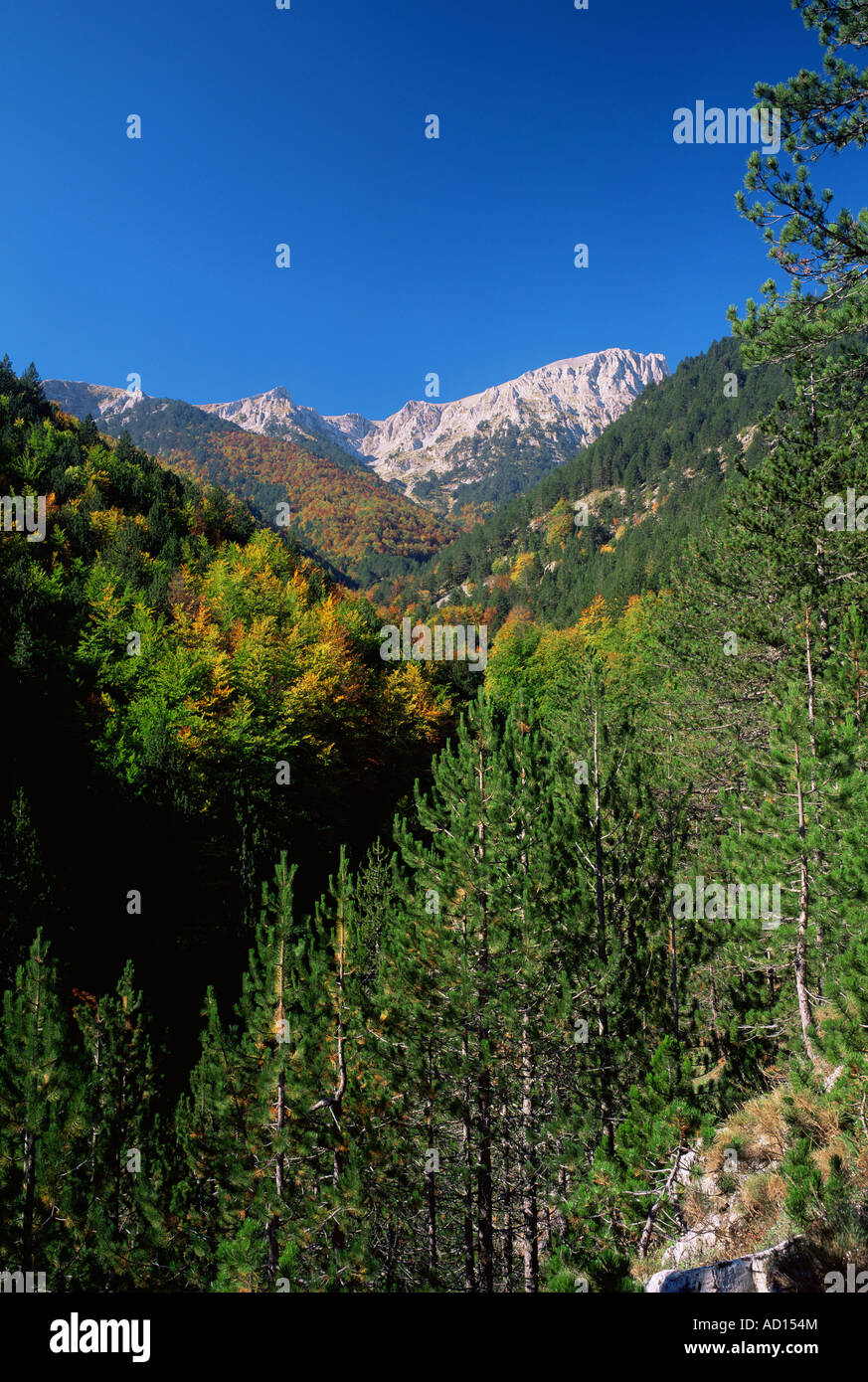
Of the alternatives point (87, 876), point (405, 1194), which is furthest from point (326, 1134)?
point (87, 876)

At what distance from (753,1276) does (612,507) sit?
134m

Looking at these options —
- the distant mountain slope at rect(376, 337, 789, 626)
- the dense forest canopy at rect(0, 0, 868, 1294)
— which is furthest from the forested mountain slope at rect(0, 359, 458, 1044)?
the distant mountain slope at rect(376, 337, 789, 626)

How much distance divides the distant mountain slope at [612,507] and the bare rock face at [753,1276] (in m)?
72.5

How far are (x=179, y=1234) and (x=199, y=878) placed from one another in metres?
14.6

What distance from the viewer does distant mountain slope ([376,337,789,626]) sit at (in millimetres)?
88625

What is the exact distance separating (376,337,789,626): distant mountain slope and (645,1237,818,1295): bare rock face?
72453 millimetres

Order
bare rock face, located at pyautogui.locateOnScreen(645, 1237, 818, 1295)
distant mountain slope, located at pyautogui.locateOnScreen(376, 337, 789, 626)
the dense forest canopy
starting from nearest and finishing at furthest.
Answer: bare rock face, located at pyautogui.locateOnScreen(645, 1237, 818, 1295)
the dense forest canopy
distant mountain slope, located at pyautogui.locateOnScreen(376, 337, 789, 626)

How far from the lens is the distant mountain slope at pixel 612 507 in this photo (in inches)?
3489

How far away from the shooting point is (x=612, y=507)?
12700 cm

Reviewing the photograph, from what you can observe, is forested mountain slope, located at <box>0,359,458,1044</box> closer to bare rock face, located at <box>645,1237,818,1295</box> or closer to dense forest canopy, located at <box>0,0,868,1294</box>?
dense forest canopy, located at <box>0,0,868,1294</box>

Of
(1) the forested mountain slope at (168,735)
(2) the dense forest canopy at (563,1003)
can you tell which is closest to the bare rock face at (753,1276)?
(2) the dense forest canopy at (563,1003)

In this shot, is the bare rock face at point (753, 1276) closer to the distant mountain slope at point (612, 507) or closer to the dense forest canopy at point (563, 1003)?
the dense forest canopy at point (563, 1003)
